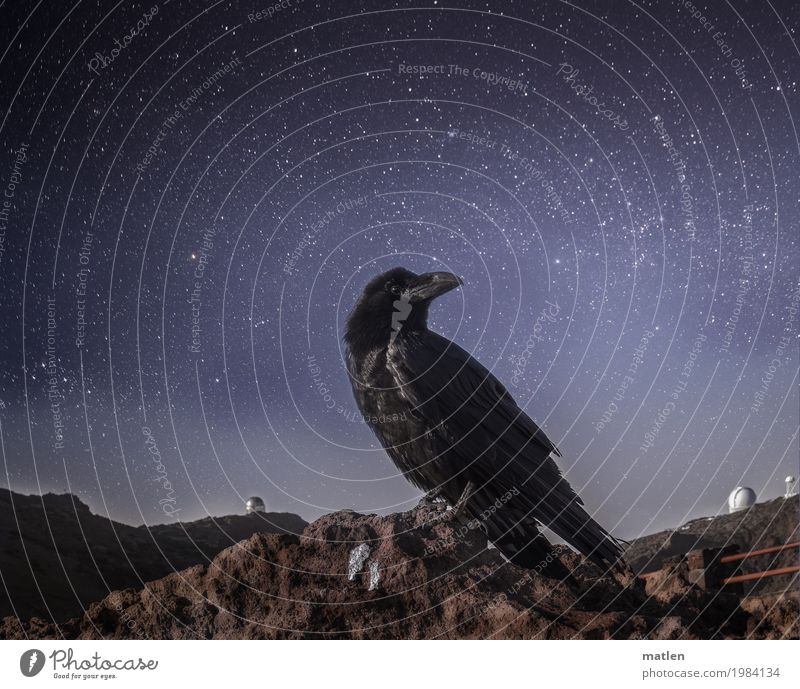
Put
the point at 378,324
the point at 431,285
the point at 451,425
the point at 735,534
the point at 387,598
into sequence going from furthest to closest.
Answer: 1. the point at 735,534
2. the point at 378,324
3. the point at 431,285
4. the point at 451,425
5. the point at 387,598

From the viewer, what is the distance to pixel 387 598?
3465mm

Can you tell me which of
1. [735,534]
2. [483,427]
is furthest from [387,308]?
[735,534]

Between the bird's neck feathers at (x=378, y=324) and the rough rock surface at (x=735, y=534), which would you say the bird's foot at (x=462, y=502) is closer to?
the bird's neck feathers at (x=378, y=324)

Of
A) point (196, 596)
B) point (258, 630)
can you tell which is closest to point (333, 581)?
point (258, 630)

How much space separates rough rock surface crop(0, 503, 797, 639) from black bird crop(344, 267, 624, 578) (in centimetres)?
43

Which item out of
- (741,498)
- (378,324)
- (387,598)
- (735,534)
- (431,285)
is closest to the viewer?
(387,598)

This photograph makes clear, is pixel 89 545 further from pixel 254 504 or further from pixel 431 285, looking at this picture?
pixel 431 285

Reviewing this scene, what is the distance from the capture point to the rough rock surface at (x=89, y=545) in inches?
207

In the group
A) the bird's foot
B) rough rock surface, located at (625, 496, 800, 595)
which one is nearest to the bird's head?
the bird's foot

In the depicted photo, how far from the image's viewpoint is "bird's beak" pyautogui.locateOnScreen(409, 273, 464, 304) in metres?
4.57

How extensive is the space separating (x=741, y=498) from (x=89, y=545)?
5024 mm

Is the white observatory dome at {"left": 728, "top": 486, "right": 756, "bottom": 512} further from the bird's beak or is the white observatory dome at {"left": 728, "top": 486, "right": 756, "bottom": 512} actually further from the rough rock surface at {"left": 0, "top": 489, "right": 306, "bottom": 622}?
the rough rock surface at {"left": 0, "top": 489, "right": 306, "bottom": 622}

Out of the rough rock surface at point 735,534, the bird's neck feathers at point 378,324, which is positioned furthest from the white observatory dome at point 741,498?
the bird's neck feathers at point 378,324
